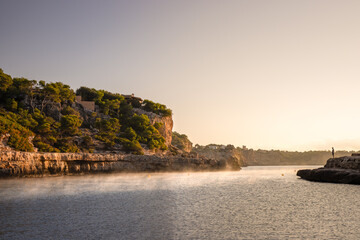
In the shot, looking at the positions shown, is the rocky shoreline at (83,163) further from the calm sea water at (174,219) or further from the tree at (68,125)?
the calm sea water at (174,219)

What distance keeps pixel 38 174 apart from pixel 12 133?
10454mm

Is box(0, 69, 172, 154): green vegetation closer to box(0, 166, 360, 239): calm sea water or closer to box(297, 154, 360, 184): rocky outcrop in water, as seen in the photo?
box(0, 166, 360, 239): calm sea water

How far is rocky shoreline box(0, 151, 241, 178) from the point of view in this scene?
50.7 meters

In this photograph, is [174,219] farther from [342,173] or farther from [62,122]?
[62,122]

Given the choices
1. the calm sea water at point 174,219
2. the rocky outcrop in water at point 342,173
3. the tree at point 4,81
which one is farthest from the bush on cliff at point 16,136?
the rocky outcrop in water at point 342,173

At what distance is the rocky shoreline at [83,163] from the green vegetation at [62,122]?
220 inches

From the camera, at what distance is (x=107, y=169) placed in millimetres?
71375

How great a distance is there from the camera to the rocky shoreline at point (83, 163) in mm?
50688

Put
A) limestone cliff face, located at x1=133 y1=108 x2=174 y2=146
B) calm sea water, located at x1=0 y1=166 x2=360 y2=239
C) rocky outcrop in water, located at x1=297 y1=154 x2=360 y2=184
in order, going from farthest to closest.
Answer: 1. limestone cliff face, located at x1=133 y1=108 x2=174 y2=146
2. rocky outcrop in water, located at x1=297 y1=154 x2=360 y2=184
3. calm sea water, located at x1=0 y1=166 x2=360 y2=239

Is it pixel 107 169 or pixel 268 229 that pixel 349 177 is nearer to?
pixel 268 229

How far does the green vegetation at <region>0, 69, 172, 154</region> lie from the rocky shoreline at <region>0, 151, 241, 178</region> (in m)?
5.59

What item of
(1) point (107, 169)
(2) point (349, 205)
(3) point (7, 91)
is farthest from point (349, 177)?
(3) point (7, 91)

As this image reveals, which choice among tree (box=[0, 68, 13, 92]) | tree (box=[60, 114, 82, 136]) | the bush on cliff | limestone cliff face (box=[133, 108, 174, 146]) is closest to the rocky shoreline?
the bush on cliff

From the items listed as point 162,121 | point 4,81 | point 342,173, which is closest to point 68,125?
point 4,81
